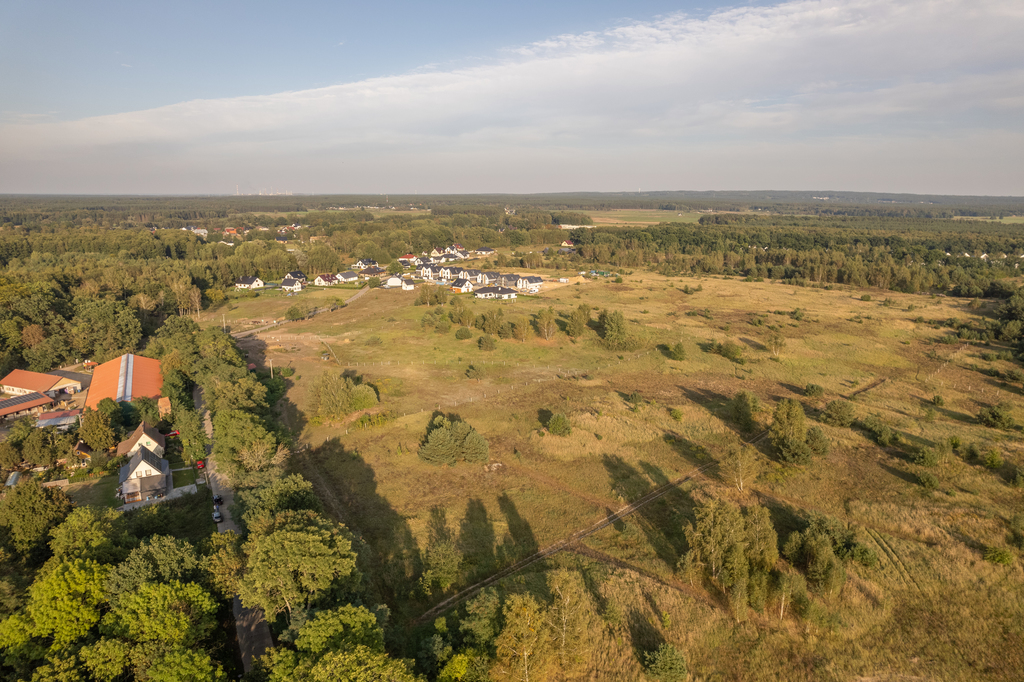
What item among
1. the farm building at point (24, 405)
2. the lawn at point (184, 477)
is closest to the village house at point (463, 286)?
the farm building at point (24, 405)

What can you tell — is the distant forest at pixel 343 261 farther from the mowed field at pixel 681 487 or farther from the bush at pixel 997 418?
the bush at pixel 997 418

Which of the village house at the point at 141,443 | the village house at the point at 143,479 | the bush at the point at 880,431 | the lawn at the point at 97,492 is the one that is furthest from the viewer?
the bush at the point at 880,431

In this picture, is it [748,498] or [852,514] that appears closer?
[852,514]

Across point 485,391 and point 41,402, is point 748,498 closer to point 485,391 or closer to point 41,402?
point 485,391

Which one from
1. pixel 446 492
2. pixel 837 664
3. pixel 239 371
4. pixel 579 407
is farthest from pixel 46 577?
pixel 579 407

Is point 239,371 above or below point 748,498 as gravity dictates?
above

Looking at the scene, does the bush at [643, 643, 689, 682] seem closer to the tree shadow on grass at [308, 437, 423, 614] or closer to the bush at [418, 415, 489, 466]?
the tree shadow on grass at [308, 437, 423, 614]
